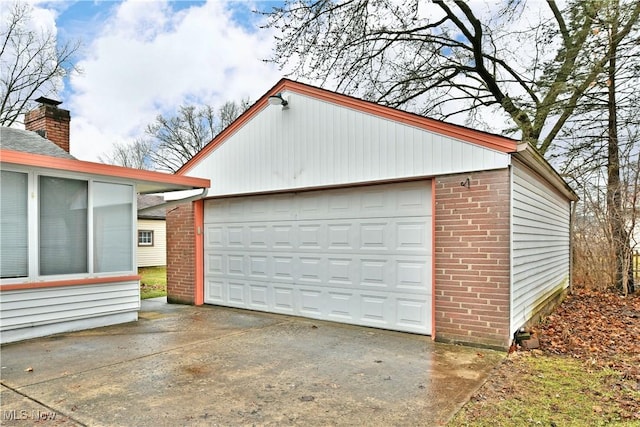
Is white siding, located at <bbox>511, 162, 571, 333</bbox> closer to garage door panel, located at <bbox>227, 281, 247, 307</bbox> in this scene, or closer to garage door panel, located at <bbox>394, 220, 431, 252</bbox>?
garage door panel, located at <bbox>394, 220, 431, 252</bbox>

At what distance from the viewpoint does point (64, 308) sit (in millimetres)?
5750

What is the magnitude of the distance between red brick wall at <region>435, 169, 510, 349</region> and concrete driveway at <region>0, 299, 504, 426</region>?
345 mm

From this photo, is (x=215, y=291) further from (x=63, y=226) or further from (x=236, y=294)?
(x=63, y=226)

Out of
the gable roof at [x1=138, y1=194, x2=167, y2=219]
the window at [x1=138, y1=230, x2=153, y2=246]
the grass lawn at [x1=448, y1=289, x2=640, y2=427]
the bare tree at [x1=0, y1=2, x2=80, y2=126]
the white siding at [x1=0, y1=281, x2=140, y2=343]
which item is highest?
the bare tree at [x1=0, y1=2, x2=80, y2=126]

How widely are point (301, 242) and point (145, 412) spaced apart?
4.05 metres

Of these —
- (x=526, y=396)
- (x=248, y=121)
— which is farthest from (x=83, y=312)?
(x=526, y=396)

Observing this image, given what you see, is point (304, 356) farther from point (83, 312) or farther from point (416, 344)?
point (83, 312)

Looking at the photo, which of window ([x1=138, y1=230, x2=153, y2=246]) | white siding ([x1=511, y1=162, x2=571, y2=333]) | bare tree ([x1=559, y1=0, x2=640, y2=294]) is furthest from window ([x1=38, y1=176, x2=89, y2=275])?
window ([x1=138, y1=230, x2=153, y2=246])

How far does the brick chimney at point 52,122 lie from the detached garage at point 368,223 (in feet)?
14.6

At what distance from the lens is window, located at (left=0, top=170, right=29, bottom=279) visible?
17.2ft

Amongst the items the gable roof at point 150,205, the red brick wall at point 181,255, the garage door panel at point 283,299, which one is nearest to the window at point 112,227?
the red brick wall at point 181,255

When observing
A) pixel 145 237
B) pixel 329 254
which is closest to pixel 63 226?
pixel 329 254

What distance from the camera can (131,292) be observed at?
657cm

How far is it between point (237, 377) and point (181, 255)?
508 cm
